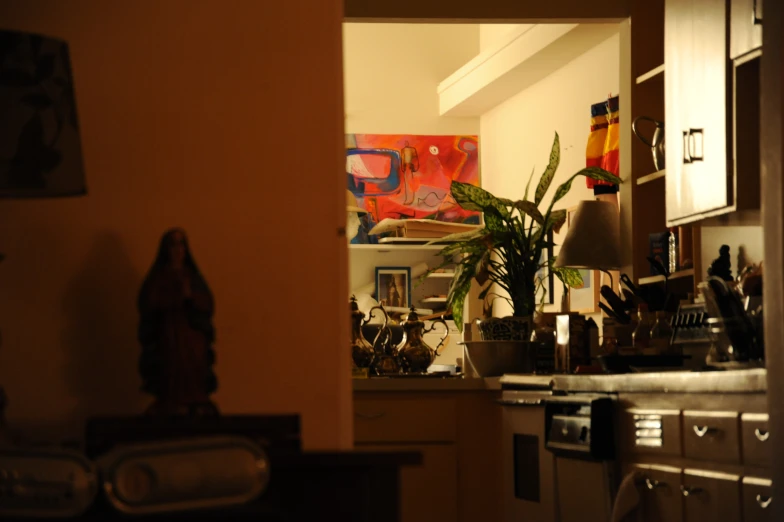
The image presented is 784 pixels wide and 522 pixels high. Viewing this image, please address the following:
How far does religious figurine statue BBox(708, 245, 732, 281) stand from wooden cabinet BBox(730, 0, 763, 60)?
0.68 metres

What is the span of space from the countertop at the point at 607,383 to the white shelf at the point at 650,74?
1.22m

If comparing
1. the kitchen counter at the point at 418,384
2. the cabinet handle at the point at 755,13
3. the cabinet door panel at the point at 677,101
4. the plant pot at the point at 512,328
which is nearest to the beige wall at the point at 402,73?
the plant pot at the point at 512,328

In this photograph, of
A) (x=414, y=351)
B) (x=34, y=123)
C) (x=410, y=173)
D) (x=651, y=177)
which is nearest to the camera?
(x=34, y=123)

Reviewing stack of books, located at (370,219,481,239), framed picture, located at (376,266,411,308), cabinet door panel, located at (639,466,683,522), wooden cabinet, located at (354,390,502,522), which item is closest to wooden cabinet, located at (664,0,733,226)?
cabinet door panel, located at (639,466,683,522)

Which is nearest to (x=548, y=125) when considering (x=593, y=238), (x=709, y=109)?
(x=593, y=238)

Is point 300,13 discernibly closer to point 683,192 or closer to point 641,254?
point 683,192

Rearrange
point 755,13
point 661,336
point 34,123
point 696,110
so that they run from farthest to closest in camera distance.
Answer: point 661,336, point 696,110, point 755,13, point 34,123

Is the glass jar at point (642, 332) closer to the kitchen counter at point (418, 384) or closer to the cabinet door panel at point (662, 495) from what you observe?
the cabinet door panel at point (662, 495)

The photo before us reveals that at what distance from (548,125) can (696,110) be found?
8.42 feet

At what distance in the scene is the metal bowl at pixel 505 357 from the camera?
4359 millimetres

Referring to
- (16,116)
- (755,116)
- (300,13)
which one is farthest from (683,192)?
(16,116)

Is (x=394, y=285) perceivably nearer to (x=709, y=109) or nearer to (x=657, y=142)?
(x=657, y=142)

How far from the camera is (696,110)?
3.17m

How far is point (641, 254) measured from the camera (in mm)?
4324
